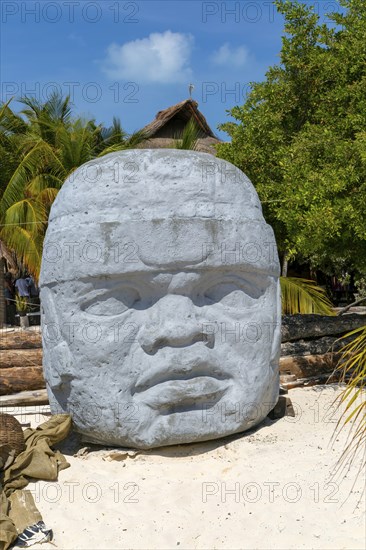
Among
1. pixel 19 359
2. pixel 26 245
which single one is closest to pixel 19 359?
pixel 19 359

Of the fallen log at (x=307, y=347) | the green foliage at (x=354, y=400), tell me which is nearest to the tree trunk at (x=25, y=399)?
the fallen log at (x=307, y=347)

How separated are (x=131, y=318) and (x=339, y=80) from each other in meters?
4.55

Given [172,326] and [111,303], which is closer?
[172,326]

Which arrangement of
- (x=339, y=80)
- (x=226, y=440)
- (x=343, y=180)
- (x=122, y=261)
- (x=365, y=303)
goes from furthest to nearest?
1. (x=365, y=303)
2. (x=339, y=80)
3. (x=343, y=180)
4. (x=226, y=440)
5. (x=122, y=261)

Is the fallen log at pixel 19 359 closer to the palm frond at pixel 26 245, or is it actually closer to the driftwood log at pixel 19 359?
the driftwood log at pixel 19 359

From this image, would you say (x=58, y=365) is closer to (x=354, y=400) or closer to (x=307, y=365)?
(x=354, y=400)

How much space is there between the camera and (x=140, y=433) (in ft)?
16.1

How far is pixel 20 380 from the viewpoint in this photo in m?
7.48

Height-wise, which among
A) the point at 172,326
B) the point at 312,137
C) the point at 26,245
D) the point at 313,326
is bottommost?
the point at 313,326

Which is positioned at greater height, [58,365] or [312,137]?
[312,137]

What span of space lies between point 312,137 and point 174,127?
432 inches

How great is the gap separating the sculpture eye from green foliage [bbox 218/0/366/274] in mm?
2380

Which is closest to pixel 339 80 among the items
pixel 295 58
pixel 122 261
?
pixel 295 58

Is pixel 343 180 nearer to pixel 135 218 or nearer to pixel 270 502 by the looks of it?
pixel 135 218
